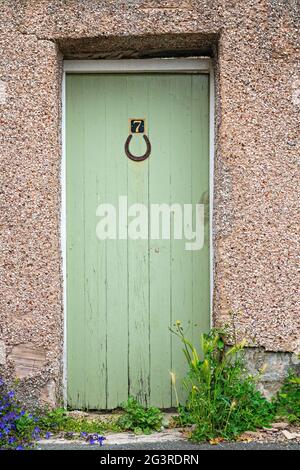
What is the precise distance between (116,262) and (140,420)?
1016 mm

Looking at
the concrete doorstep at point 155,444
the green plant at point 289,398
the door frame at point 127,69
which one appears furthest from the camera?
the door frame at point 127,69

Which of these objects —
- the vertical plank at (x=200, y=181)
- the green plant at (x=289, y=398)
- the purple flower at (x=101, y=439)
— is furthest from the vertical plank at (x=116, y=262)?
the green plant at (x=289, y=398)

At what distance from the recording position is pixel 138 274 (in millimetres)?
4090

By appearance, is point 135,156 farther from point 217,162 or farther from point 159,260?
point 159,260

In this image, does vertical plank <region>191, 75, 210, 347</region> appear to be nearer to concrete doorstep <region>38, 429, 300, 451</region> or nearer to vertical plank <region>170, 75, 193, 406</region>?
vertical plank <region>170, 75, 193, 406</region>

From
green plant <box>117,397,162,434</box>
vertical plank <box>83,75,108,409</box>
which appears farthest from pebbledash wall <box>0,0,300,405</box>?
green plant <box>117,397,162,434</box>

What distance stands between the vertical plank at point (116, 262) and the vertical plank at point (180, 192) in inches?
12.5

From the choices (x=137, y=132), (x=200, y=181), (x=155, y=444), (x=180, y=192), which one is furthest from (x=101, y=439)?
(x=137, y=132)

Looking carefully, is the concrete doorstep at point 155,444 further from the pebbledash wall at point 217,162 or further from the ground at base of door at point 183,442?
the pebbledash wall at point 217,162

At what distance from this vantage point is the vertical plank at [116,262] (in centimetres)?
406

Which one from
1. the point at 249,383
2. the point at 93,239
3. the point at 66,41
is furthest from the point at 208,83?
the point at 249,383

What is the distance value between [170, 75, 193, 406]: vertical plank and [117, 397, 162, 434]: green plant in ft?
1.13

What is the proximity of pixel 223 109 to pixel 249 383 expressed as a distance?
1658 millimetres

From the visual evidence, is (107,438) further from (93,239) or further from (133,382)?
(93,239)
